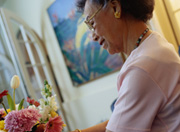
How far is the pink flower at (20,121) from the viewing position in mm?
852

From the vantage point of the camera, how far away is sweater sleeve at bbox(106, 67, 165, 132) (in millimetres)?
773

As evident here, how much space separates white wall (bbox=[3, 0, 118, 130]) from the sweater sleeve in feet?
8.61

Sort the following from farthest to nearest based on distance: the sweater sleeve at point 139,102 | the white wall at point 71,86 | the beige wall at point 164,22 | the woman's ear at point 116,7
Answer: the white wall at point 71,86 < the beige wall at point 164,22 < the woman's ear at point 116,7 < the sweater sleeve at point 139,102

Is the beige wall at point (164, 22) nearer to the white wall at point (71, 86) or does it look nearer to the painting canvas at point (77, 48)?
the painting canvas at point (77, 48)

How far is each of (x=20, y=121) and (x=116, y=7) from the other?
0.67m

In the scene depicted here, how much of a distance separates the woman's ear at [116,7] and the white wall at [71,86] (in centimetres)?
243

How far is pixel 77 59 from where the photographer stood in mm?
3885

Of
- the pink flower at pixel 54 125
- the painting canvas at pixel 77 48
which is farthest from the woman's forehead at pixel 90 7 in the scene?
the painting canvas at pixel 77 48

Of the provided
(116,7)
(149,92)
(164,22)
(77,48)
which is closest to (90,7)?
(116,7)

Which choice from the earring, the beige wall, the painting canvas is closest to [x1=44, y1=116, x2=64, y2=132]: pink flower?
the earring

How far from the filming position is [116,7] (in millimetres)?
1028

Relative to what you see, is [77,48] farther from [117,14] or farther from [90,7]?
[117,14]

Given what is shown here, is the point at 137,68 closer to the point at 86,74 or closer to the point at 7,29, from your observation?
the point at 86,74

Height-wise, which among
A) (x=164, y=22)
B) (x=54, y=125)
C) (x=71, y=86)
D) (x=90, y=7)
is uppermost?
(x=90, y=7)
